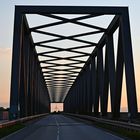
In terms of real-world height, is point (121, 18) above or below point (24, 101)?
above

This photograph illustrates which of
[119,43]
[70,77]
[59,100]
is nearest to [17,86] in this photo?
[119,43]

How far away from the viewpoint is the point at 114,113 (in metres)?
36.1

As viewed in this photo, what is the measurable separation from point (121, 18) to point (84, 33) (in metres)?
10.5

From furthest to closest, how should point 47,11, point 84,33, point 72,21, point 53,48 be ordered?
1. point 53,48
2. point 84,33
3. point 72,21
4. point 47,11

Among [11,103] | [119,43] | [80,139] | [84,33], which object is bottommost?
[80,139]

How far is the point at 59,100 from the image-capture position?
199250 millimetres

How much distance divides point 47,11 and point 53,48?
54.5ft

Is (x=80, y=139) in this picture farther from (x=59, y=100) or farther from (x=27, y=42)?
(x=59, y=100)

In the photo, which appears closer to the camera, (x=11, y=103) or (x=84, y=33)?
(x=11, y=103)

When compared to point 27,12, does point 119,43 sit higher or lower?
lower

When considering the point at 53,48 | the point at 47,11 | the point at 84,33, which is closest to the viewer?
the point at 47,11

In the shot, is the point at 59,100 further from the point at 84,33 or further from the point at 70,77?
the point at 84,33

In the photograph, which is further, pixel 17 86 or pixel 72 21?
pixel 72 21

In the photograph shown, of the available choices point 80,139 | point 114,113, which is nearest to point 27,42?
point 114,113
